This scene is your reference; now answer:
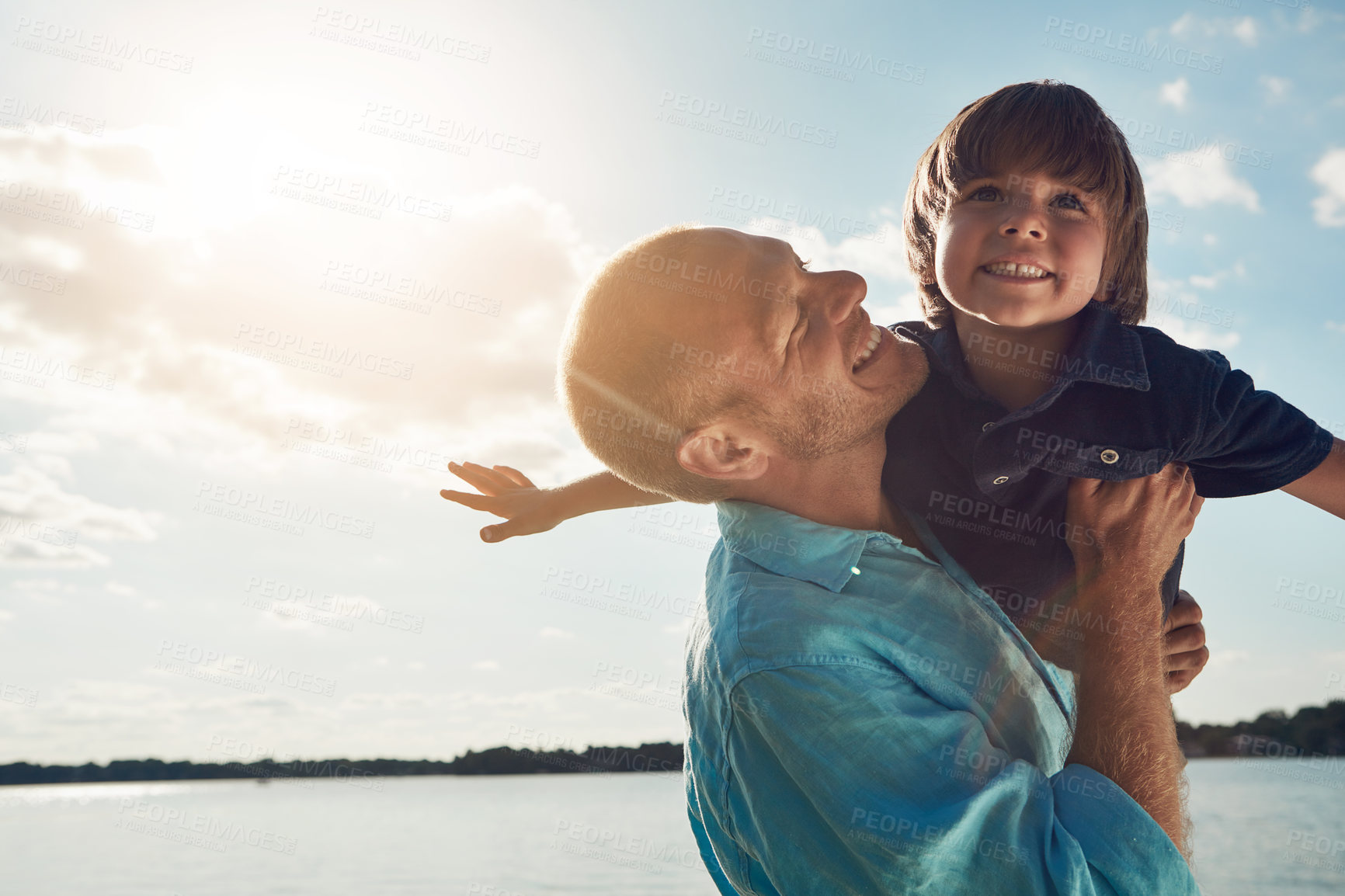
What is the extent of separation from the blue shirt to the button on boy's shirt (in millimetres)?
143

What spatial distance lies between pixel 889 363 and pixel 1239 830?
135 ft

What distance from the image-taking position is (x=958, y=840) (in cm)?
172

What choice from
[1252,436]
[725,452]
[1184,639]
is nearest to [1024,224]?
[1252,436]

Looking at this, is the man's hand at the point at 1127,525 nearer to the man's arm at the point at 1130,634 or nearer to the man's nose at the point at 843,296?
the man's arm at the point at 1130,634

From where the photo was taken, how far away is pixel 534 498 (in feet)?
10.7

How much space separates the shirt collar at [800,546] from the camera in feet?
7.13

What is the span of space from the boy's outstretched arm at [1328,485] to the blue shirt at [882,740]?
0.91 m

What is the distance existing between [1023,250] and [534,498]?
187cm

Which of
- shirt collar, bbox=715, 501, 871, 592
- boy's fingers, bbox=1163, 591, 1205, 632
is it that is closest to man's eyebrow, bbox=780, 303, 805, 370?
shirt collar, bbox=715, 501, 871, 592

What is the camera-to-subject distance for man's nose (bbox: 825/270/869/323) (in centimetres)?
238

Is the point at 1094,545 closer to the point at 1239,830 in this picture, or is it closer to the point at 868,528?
the point at 868,528

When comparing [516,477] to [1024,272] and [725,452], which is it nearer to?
[725,452]

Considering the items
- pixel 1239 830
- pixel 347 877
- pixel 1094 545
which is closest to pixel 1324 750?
pixel 1239 830

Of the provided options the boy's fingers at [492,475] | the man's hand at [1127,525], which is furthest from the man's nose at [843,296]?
the boy's fingers at [492,475]
